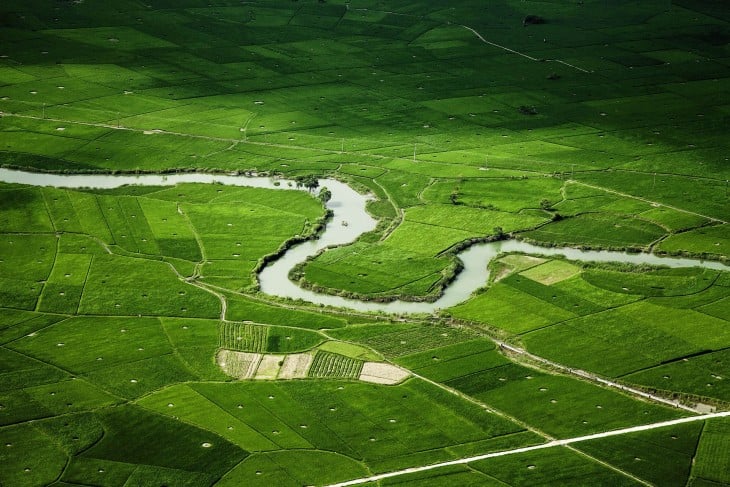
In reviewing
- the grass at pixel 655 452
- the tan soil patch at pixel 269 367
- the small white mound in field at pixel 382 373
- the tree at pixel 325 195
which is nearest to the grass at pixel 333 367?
the small white mound in field at pixel 382 373

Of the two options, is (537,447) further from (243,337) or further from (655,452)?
(243,337)

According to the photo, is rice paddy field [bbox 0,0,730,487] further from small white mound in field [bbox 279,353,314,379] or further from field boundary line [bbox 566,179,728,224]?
field boundary line [bbox 566,179,728,224]

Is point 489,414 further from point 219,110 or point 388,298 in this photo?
point 219,110

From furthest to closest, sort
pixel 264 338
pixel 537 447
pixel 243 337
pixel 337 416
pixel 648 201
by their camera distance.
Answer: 1. pixel 648 201
2. pixel 243 337
3. pixel 264 338
4. pixel 337 416
5. pixel 537 447

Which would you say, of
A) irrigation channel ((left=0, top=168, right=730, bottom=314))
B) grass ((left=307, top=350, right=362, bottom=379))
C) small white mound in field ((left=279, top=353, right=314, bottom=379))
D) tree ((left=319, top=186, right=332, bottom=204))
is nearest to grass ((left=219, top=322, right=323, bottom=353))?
small white mound in field ((left=279, top=353, right=314, bottom=379))

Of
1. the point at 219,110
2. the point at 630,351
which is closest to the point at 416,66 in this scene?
the point at 219,110

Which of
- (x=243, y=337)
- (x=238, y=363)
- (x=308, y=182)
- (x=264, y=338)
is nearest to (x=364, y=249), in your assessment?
(x=308, y=182)
